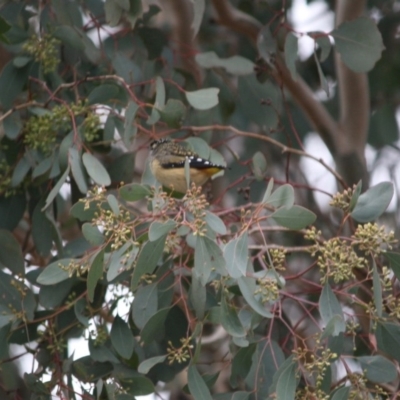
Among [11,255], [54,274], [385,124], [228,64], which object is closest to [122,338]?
[54,274]

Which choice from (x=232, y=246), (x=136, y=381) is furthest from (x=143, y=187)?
(x=136, y=381)

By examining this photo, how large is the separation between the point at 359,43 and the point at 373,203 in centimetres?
112

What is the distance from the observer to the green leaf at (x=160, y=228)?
219cm

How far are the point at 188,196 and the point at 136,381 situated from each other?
2.24ft

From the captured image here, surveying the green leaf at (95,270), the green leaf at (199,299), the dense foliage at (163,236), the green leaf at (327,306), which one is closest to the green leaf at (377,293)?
the dense foliage at (163,236)

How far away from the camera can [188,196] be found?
2.28 m

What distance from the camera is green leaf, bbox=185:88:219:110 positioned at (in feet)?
9.74

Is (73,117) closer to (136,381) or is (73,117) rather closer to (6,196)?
(6,196)

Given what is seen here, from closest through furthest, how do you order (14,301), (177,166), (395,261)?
(395,261) → (14,301) → (177,166)

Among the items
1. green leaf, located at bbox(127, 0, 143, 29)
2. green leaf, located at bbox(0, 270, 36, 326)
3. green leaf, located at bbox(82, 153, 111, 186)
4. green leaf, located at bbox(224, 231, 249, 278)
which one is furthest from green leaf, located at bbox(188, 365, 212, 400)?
green leaf, located at bbox(127, 0, 143, 29)

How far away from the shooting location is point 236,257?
2.18 meters

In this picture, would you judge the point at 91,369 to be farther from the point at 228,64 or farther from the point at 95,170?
the point at 228,64

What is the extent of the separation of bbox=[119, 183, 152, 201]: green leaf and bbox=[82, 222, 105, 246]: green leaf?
15 centimetres

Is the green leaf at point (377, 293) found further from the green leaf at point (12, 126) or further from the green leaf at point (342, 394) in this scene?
the green leaf at point (12, 126)
